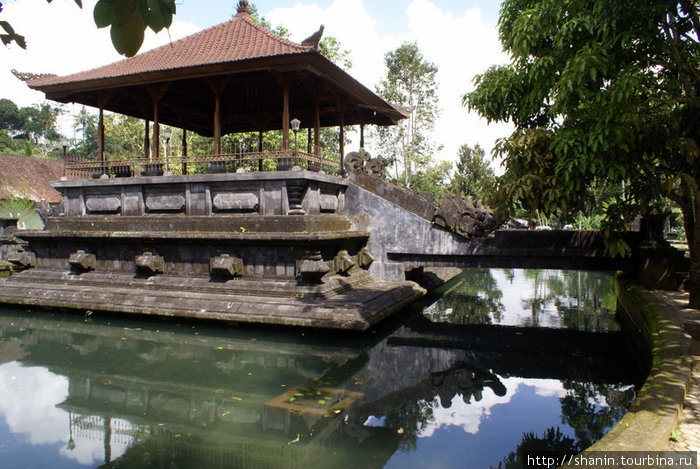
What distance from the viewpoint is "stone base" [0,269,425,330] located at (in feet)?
26.5

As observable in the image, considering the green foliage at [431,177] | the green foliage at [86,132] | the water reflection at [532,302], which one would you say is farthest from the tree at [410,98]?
the green foliage at [86,132]

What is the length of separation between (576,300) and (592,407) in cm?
750

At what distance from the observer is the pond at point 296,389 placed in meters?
4.31

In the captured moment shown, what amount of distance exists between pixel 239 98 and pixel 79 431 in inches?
453

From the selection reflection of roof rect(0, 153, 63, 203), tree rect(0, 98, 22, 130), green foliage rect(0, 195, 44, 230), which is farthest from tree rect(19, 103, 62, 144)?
green foliage rect(0, 195, 44, 230)

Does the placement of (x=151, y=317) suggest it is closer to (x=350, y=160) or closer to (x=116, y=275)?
(x=116, y=275)

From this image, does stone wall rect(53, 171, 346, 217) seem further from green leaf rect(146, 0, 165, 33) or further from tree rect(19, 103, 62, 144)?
tree rect(19, 103, 62, 144)

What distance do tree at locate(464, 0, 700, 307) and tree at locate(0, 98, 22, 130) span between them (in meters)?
80.3

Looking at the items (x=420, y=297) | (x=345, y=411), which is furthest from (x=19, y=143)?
(x=345, y=411)

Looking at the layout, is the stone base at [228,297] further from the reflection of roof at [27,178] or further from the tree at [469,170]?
the tree at [469,170]

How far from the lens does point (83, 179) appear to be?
11.1 metres

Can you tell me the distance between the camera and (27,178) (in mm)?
25812

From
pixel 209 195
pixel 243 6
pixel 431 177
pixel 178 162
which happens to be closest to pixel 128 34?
pixel 209 195

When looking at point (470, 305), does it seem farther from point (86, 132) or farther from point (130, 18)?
point (86, 132)
